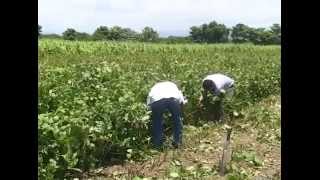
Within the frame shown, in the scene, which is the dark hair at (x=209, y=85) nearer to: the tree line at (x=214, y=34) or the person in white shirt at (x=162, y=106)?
the person in white shirt at (x=162, y=106)

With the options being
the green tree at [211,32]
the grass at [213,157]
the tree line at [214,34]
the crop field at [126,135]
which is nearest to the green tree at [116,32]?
the tree line at [214,34]

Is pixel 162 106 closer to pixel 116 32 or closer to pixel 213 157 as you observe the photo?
pixel 213 157

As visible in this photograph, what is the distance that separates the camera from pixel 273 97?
39.9ft

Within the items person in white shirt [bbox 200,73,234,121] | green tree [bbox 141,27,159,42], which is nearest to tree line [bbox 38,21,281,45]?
green tree [bbox 141,27,159,42]

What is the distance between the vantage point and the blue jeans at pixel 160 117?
22.7ft

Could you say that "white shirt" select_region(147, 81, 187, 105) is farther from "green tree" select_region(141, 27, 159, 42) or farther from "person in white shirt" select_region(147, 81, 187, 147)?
"green tree" select_region(141, 27, 159, 42)

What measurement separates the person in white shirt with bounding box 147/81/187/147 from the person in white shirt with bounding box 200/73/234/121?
1540mm

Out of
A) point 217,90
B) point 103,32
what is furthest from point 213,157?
point 103,32

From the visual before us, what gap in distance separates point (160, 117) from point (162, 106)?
20 centimetres

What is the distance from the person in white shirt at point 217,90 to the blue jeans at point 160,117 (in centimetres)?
155
